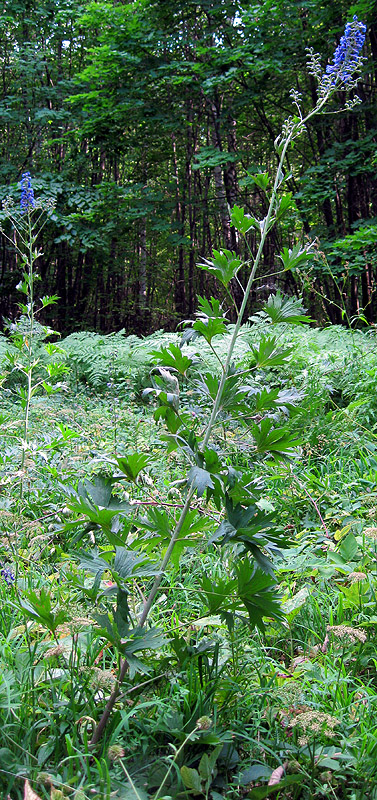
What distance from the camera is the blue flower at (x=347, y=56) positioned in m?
1.58

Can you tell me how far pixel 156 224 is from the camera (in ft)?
33.5

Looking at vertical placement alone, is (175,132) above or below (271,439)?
above

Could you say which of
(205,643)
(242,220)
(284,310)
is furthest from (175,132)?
(205,643)

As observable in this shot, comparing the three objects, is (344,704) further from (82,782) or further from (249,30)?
(249,30)

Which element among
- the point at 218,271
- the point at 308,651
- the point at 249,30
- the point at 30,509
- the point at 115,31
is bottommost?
the point at 308,651

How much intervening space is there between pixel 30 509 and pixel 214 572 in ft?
3.60

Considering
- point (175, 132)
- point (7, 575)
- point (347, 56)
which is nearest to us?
point (347, 56)


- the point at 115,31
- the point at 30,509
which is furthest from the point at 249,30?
the point at 30,509

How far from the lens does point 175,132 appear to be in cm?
1166

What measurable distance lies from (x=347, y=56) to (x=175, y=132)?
36.8 ft

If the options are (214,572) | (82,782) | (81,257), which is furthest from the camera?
(81,257)

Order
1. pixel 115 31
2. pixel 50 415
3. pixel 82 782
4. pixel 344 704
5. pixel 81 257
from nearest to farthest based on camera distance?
pixel 82 782
pixel 344 704
pixel 50 415
pixel 115 31
pixel 81 257

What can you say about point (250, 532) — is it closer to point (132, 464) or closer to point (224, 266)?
point (132, 464)

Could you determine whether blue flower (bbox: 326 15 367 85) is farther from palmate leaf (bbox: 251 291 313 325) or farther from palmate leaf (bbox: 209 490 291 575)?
palmate leaf (bbox: 209 490 291 575)
